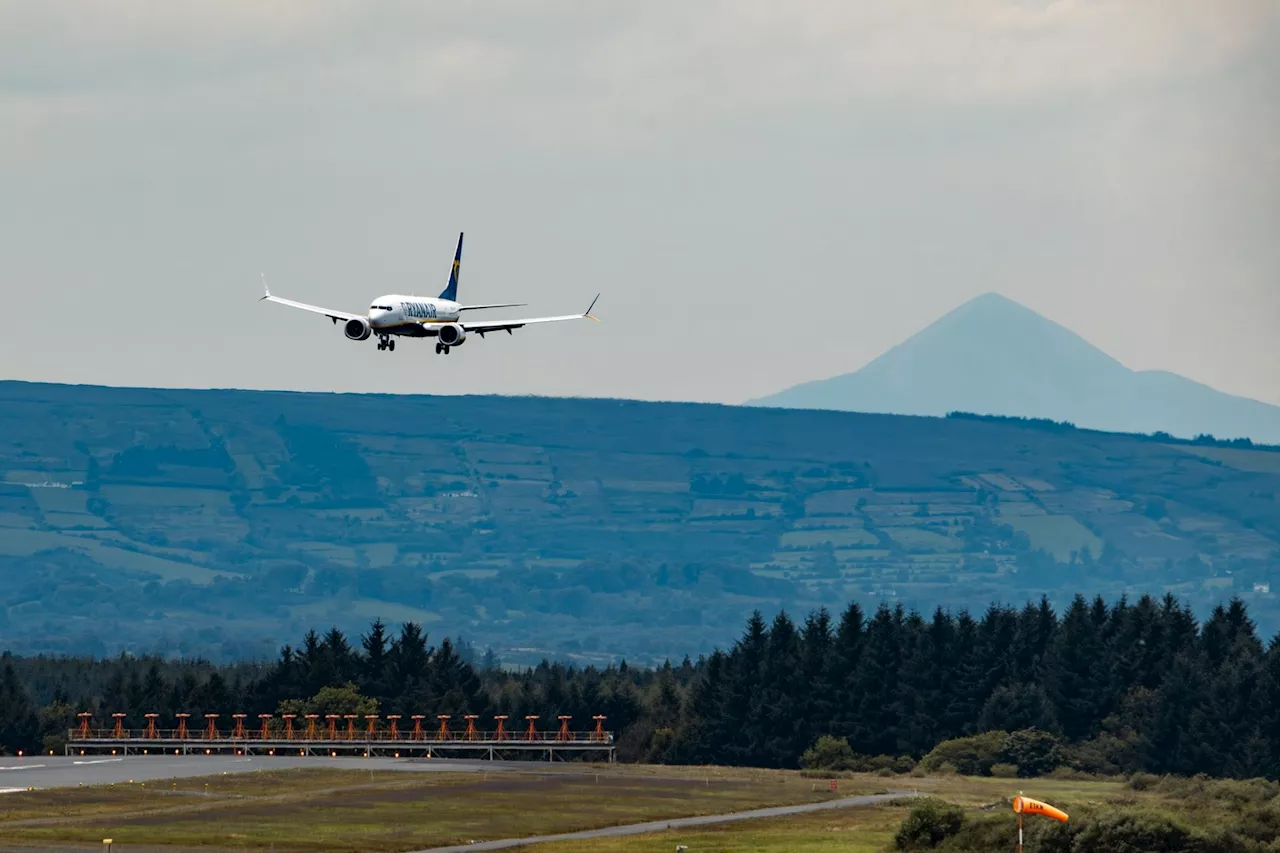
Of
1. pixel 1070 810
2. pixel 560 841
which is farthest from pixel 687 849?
pixel 1070 810

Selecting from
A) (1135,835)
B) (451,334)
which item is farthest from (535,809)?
(1135,835)

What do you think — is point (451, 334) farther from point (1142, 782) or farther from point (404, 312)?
point (1142, 782)

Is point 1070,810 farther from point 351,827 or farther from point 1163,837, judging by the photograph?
point 351,827

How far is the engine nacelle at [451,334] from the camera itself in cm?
15288

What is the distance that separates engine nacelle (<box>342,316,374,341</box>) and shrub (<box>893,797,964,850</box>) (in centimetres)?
4818

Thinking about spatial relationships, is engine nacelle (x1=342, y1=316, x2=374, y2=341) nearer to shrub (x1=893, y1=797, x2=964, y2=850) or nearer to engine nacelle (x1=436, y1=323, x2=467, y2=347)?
engine nacelle (x1=436, y1=323, x2=467, y2=347)

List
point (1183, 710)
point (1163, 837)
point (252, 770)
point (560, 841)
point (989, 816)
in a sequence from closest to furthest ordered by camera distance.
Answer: point (1163, 837) → point (989, 816) → point (560, 841) → point (252, 770) → point (1183, 710)

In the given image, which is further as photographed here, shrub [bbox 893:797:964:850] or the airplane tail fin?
the airplane tail fin

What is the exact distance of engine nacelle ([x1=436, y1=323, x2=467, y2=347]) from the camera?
502 ft

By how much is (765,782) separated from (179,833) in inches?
2639

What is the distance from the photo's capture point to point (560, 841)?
13212 cm

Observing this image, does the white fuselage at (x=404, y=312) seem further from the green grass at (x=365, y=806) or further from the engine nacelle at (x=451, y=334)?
the green grass at (x=365, y=806)

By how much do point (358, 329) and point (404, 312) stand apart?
314 centimetres

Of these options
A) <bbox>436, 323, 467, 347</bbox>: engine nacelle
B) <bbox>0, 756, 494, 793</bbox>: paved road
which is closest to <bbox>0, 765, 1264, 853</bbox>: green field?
<bbox>0, 756, 494, 793</bbox>: paved road
